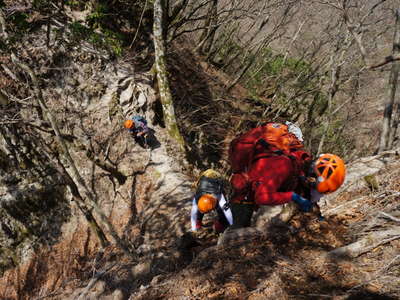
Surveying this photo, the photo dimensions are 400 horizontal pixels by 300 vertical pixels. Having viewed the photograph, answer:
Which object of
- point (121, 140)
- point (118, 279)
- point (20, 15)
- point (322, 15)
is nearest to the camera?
point (118, 279)

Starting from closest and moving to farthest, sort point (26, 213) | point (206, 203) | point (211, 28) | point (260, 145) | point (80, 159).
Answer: point (260, 145)
point (206, 203)
point (26, 213)
point (80, 159)
point (211, 28)

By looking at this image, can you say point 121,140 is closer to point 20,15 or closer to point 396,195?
point 20,15

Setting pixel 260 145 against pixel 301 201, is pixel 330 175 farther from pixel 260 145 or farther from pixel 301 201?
pixel 260 145

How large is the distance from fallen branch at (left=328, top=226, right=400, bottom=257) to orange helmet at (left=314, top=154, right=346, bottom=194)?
69 centimetres

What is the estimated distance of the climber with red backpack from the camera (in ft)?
10.1

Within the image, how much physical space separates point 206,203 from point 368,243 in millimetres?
2242

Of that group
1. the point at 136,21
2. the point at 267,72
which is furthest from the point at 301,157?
the point at 267,72

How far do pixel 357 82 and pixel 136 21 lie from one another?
1106 cm

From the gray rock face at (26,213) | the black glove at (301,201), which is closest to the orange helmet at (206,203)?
the black glove at (301,201)

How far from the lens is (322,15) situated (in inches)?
581

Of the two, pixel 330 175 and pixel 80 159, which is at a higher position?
pixel 80 159

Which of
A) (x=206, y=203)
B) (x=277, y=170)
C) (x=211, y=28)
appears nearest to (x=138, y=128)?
(x=206, y=203)

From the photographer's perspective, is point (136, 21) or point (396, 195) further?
point (136, 21)

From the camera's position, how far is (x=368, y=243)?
292 centimetres
